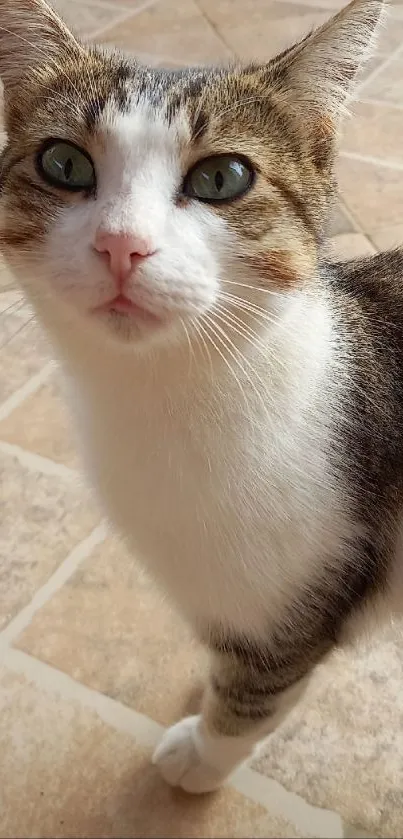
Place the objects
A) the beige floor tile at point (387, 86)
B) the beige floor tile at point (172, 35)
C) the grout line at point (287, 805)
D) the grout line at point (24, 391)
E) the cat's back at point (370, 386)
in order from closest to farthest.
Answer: the cat's back at point (370, 386) → the grout line at point (287, 805) → the grout line at point (24, 391) → the beige floor tile at point (387, 86) → the beige floor tile at point (172, 35)

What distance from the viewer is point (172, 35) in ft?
8.00

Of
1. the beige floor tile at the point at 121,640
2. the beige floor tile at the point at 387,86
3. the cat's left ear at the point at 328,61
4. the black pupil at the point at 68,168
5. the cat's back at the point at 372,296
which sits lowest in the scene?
the beige floor tile at the point at 121,640

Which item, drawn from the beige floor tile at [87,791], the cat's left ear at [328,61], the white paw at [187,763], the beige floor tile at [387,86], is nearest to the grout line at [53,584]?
the beige floor tile at [87,791]

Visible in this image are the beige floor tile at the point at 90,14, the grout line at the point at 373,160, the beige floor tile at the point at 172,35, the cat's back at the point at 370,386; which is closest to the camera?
the cat's back at the point at 370,386

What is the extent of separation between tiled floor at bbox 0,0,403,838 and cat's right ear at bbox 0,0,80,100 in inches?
10.2

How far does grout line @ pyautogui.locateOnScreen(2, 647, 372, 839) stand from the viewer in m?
0.95

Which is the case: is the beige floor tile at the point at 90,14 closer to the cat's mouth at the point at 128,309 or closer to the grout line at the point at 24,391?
the grout line at the point at 24,391

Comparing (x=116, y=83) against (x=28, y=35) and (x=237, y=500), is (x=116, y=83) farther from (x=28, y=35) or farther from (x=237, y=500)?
(x=237, y=500)

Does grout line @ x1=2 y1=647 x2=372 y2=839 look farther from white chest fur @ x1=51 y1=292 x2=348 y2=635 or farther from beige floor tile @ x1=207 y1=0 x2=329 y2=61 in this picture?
beige floor tile @ x1=207 y1=0 x2=329 y2=61

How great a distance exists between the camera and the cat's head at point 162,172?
2.01ft

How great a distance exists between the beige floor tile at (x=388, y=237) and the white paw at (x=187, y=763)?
1.15 metres

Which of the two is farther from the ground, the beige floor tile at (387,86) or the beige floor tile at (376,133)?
the beige floor tile at (387,86)

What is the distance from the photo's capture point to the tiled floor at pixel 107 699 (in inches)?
38.1

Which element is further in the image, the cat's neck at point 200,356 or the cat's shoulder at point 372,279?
the cat's shoulder at point 372,279
